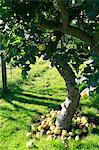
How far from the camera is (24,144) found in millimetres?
7852

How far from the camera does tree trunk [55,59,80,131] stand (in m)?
7.46

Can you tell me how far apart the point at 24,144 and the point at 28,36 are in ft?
11.2

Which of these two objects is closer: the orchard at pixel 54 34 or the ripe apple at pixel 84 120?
the orchard at pixel 54 34

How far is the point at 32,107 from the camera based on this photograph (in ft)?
32.3

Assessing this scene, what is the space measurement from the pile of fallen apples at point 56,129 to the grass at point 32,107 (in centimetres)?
14

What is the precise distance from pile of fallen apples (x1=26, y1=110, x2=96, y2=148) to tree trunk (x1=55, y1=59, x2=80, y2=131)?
17cm

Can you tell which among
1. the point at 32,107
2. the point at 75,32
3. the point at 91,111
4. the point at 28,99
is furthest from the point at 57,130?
the point at 75,32

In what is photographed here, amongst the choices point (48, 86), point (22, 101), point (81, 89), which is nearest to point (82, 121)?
point (22, 101)

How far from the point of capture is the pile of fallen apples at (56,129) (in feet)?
25.8

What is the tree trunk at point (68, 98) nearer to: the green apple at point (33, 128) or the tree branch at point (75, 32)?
the green apple at point (33, 128)

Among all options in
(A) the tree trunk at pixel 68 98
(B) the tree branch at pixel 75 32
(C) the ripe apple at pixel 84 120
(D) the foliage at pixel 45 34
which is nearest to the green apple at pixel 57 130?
(A) the tree trunk at pixel 68 98

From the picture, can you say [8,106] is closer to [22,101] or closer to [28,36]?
[22,101]

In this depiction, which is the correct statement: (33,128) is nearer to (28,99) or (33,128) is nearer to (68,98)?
(68,98)

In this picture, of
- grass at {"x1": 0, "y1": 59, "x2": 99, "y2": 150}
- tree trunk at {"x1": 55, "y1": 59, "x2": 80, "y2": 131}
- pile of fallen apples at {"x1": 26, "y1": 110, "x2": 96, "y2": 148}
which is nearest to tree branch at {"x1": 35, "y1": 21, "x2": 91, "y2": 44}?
tree trunk at {"x1": 55, "y1": 59, "x2": 80, "y2": 131}
